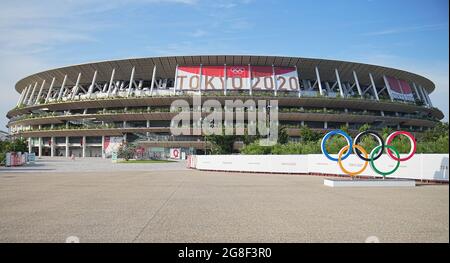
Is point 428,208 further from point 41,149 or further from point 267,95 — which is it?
point 41,149

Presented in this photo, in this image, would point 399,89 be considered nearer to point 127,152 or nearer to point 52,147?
point 127,152

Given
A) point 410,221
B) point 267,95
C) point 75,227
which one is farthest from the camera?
point 267,95

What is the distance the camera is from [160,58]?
2437 inches

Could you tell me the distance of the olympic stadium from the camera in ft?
203

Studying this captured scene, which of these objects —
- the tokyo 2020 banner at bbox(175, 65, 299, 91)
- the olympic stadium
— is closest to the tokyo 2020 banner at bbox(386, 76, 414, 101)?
the olympic stadium

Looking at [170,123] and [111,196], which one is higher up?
[170,123]

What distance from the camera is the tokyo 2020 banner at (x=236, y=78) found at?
2433 inches

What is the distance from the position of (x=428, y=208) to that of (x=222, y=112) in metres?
51.3

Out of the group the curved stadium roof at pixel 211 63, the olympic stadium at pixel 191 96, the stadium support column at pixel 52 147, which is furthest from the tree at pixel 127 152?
the stadium support column at pixel 52 147

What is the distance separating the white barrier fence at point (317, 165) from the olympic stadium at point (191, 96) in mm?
28529

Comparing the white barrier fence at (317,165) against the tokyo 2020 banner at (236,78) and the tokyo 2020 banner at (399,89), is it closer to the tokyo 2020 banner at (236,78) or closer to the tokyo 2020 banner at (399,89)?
the tokyo 2020 banner at (236,78)

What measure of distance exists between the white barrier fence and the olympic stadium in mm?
28529

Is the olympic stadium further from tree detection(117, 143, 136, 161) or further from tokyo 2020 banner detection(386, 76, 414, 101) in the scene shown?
tree detection(117, 143, 136, 161)
